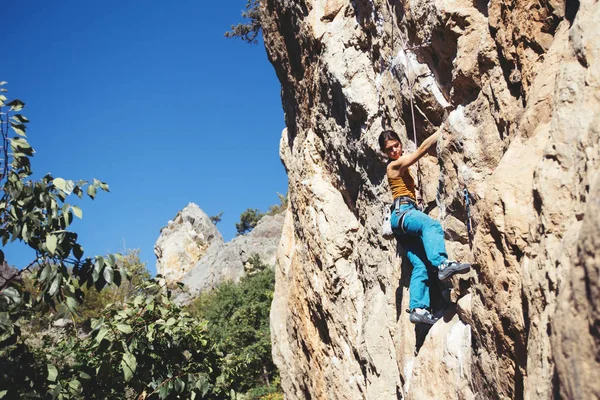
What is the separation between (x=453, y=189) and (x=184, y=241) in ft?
155

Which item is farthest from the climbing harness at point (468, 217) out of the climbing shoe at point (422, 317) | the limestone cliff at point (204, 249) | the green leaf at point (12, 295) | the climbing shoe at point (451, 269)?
the limestone cliff at point (204, 249)

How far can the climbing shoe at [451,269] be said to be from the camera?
5.01 metres

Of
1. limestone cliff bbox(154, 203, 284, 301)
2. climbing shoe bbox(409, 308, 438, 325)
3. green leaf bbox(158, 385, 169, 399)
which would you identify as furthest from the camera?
limestone cliff bbox(154, 203, 284, 301)

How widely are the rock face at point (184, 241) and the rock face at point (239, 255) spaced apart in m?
7.56

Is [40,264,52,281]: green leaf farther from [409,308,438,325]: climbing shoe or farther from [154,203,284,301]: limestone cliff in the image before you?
[154,203,284,301]: limestone cliff

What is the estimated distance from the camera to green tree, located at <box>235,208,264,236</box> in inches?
2243

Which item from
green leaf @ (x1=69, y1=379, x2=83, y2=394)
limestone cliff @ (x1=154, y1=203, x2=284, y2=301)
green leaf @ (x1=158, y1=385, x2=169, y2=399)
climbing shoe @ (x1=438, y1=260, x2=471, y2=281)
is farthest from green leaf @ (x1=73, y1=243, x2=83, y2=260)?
limestone cliff @ (x1=154, y1=203, x2=284, y2=301)

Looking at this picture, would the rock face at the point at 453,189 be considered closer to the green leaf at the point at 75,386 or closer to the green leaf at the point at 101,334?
the green leaf at the point at 101,334

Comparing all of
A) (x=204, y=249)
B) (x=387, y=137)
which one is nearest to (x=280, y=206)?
(x=204, y=249)

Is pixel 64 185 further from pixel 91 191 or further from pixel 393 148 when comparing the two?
pixel 393 148

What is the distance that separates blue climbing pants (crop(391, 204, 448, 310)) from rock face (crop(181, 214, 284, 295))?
1043 inches

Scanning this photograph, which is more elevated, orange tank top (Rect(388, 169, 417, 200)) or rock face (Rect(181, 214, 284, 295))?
rock face (Rect(181, 214, 284, 295))

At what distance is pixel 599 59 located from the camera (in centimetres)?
319

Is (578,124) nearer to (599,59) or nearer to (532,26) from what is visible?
(599,59)
